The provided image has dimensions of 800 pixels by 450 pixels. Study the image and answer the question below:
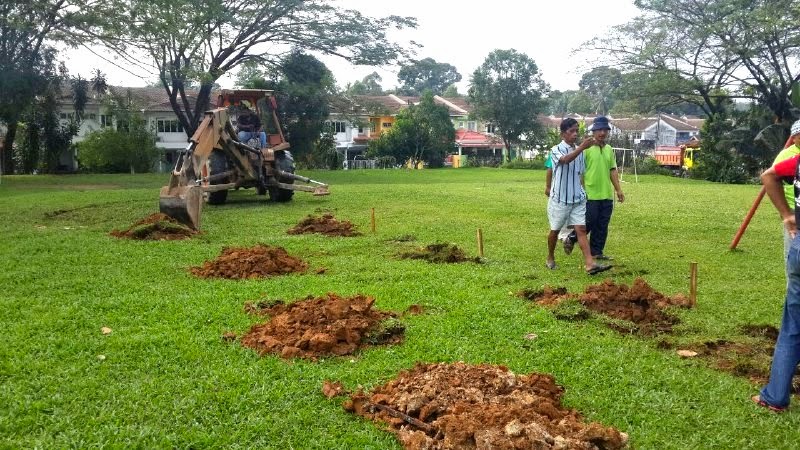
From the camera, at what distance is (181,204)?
35.7 feet

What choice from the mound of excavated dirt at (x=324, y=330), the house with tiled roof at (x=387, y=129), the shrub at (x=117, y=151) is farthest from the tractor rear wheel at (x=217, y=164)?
the house with tiled roof at (x=387, y=129)

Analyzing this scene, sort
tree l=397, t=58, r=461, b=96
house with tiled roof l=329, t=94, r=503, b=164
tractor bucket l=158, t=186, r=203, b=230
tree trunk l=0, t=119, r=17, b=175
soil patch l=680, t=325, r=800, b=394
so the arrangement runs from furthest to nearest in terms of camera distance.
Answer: tree l=397, t=58, r=461, b=96, house with tiled roof l=329, t=94, r=503, b=164, tree trunk l=0, t=119, r=17, b=175, tractor bucket l=158, t=186, r=203, b=230, soil patch l=680, t=325, r=800, b=394

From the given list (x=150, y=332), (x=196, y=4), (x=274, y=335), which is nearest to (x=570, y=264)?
(x=274, y=335)

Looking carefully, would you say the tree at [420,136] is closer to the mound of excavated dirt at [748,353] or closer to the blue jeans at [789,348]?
the mound of excavated dirt at [748,353]

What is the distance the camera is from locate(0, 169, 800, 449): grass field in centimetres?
389

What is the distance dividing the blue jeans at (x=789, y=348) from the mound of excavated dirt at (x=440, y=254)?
15.6ft

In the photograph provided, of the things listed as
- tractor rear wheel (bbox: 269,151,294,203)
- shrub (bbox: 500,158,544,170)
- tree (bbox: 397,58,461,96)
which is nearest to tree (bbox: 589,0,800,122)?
shrub (bbox: 500,158,544,170)

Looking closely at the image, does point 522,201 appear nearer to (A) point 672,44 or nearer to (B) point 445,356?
(B) point 445,356

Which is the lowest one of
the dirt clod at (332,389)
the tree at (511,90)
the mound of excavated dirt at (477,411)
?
the dirt clod at (332,389)

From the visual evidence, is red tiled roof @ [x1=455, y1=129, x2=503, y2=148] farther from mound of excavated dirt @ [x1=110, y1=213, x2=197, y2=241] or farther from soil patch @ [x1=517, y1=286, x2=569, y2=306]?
soil patch @ [x1=517, y1=286, x2=569, y2=306]

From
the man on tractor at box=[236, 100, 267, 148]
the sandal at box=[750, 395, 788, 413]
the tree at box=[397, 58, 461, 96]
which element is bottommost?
the sandal at box=[750, 395, 788, 413]

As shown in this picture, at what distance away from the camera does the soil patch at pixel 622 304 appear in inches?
230

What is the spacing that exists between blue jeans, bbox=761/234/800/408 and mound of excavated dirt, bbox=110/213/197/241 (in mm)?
8438

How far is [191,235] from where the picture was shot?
35.5ft
